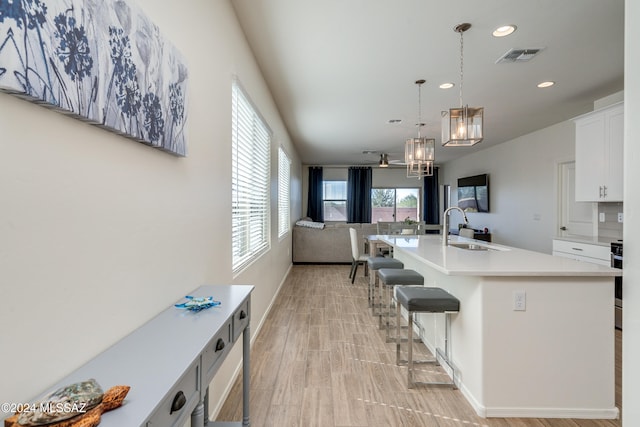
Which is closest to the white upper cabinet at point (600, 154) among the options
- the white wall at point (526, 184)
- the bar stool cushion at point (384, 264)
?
the white wall at point (526, 184)

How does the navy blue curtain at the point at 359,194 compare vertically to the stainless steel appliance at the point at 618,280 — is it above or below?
above

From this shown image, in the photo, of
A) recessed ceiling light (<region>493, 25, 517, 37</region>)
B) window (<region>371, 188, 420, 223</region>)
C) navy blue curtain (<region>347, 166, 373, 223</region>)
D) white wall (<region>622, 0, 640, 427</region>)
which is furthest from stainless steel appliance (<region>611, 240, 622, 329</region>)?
window (<region>371, 188, 420, 223</region>)

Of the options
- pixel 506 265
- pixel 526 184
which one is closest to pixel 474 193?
pixel 526 184

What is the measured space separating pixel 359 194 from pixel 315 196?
1.38 m

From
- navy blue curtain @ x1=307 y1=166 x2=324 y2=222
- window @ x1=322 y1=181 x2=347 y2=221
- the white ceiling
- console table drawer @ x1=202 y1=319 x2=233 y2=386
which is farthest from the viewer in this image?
window @ x1=322 y1=181 x2=347 y2=221

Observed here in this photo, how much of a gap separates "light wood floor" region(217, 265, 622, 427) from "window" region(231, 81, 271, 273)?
33.1 inches

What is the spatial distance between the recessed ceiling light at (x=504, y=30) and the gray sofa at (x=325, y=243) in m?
4.77

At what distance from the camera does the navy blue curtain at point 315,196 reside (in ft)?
31.9

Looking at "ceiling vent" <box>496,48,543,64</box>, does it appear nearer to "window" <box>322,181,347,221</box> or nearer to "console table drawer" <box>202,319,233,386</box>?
"console table drawer" <box>202,319,233,386</box>

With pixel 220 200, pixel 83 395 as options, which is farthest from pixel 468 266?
pixel 83 395

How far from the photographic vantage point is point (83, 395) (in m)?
0.66

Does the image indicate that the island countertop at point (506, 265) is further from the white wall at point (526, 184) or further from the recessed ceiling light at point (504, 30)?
the white wall at point (526, 184)

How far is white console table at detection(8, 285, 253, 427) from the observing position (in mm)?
711

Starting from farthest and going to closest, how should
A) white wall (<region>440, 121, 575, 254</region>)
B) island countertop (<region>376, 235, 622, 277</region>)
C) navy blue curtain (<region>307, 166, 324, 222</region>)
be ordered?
1. navy blue curtain (<region>307, 166, 324, 222</region>)
2. white wall (<region>440, 121, 575, 254</region>)
3. island countertop (<region>376, 235, 622, 277</region>)
